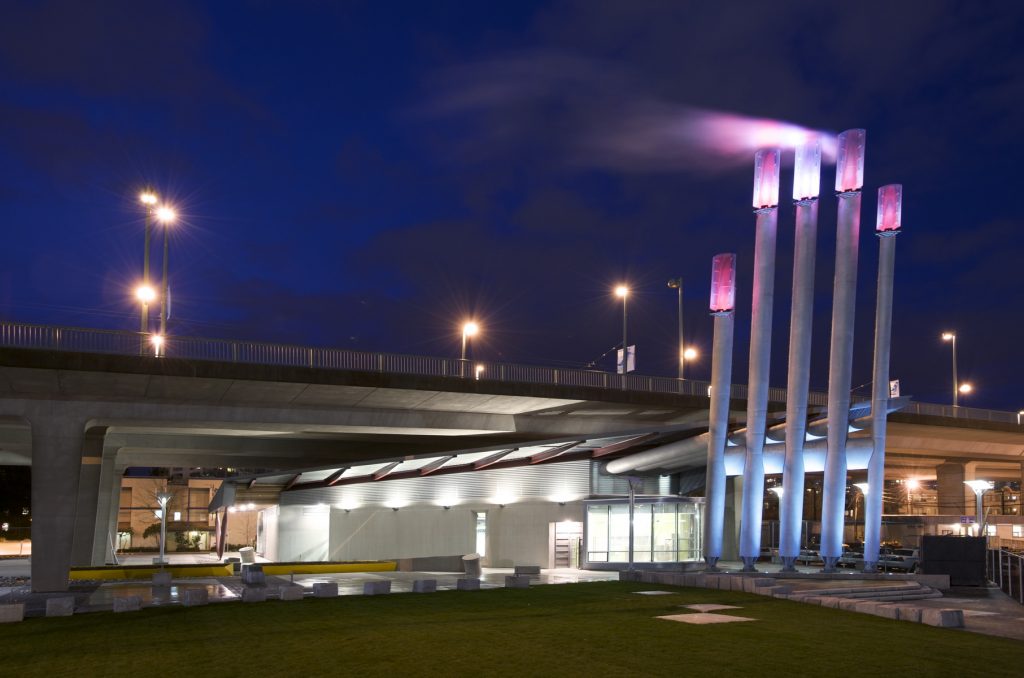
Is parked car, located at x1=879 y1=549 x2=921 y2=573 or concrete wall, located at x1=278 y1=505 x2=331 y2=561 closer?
parked car, located at x1=879 y1=549 x2=921 y2=573

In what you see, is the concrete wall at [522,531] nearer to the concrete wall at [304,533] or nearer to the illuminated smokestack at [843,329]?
the illuminated smokestack at [843,329]

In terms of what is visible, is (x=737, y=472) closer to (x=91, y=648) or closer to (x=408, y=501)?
(x=408, y=501)

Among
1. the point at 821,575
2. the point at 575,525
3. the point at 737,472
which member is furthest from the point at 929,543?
the point at 575,525

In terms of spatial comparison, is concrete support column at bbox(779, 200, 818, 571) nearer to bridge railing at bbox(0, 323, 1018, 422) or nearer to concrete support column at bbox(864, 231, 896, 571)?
concrete support column at bbox(864, 231, 896, 571)

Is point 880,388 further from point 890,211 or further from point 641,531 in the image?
point 641,531

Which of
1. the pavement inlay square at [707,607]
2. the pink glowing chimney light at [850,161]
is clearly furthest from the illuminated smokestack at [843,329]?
the pavement inlay square at [707,607]

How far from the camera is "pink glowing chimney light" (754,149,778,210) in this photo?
3916 centimetres

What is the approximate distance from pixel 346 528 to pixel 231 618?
3437 centimetres

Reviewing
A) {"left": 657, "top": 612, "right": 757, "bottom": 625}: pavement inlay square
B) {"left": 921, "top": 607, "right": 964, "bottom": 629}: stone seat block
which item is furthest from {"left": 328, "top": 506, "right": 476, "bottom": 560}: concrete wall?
{"left": 921, "top": 607, "right": 964, "bottom": 629}: stone seat block

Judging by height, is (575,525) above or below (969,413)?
below

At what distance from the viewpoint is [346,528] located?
184 feet

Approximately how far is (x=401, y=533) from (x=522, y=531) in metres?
9.62

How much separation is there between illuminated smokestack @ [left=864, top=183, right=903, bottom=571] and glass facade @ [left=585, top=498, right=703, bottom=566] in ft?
27.6

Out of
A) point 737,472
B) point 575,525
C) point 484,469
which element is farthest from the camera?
point 484,469
